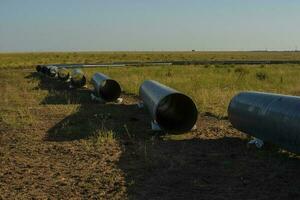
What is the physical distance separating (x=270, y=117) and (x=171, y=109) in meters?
4.31

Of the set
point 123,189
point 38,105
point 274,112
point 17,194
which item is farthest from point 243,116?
point 38,105

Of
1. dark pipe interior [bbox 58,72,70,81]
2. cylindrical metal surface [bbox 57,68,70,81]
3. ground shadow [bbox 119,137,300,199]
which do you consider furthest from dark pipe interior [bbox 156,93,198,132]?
dark pipe interior [bbox 58,72,70,81]

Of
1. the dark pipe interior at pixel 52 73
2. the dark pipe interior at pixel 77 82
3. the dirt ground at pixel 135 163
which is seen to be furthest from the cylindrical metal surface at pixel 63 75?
the dirt ground at pixel 135 163

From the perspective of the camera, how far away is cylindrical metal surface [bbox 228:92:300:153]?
27.2ft

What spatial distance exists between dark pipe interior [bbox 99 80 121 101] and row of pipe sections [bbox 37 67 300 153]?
4.34 meters

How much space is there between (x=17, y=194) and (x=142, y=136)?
4.59 meters

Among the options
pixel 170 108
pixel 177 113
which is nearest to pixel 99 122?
pixel 170 108

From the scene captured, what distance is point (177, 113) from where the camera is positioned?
12.8 metres

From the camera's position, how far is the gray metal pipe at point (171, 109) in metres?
11.6

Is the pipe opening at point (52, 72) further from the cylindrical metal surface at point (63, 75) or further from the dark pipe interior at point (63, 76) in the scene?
the dark pipe interior at point (63, 76)

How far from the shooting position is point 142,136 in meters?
11.4

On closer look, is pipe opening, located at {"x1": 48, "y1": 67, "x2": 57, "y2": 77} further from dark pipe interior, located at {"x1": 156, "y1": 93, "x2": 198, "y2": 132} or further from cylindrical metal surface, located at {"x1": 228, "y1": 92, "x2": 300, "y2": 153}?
cylindrical metal surface, located at {"x1": 228, "y1": 92, "x2": 300, "y2": 153}

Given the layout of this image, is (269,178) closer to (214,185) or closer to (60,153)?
(214,185)

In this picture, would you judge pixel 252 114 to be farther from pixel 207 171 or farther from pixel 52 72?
pixel 52 72
